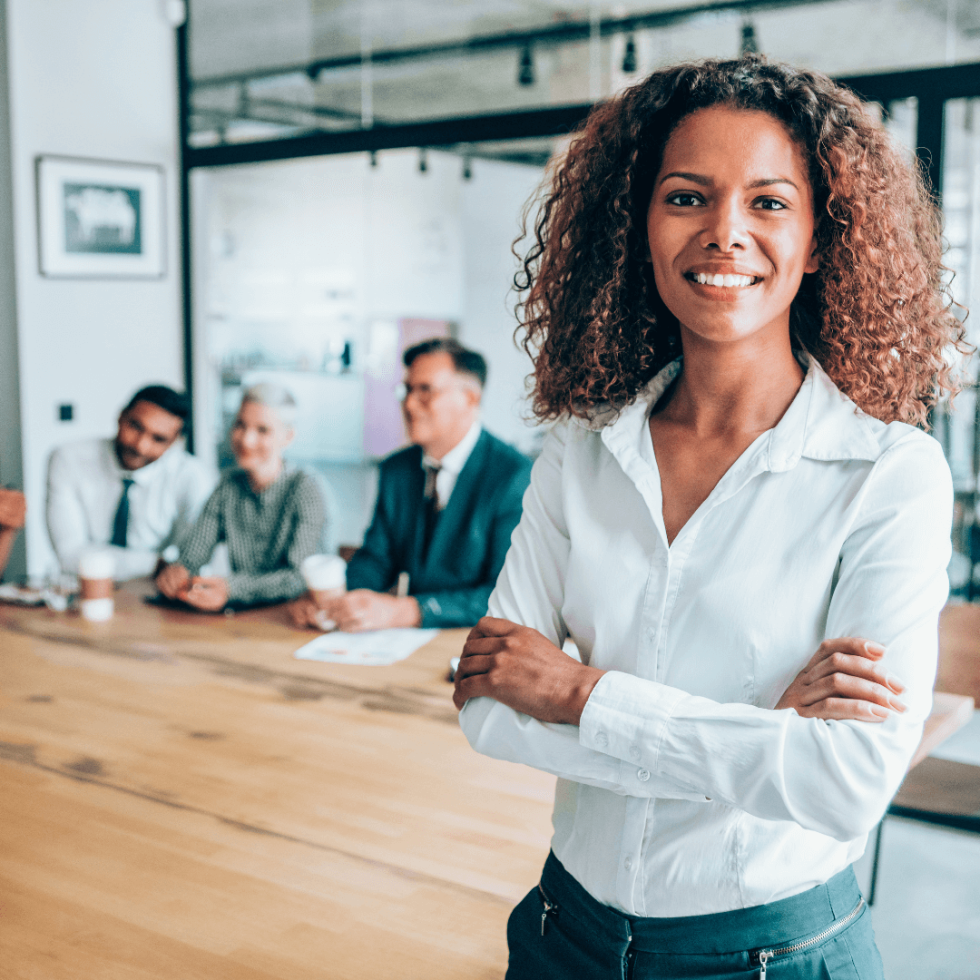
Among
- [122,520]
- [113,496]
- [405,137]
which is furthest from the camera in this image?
[405,137]

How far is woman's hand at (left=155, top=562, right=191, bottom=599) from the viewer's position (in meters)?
2.92

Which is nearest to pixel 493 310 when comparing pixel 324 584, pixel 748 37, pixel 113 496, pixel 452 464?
pixel 748 37

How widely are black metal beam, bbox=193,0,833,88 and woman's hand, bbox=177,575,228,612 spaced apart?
8.77 feet

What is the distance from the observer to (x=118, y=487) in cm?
375

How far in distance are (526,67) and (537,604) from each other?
3.71 metres

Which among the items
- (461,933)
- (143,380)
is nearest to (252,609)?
(461,933)

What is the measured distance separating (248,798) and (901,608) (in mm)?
1143

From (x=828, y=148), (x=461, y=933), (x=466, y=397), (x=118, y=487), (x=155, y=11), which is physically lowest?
(x=461, y=933)

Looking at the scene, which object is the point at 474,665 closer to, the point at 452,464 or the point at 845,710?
the point at 845,710

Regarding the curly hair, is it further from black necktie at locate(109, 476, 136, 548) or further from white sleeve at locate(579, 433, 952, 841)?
black necktie at locate(109, 476, 136, 548)

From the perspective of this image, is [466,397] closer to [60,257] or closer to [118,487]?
[118,487]

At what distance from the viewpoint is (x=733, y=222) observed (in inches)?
38.8

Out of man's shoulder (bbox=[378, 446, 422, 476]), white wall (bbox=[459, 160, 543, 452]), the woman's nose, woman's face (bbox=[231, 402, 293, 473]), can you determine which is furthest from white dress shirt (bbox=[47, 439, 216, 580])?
the woman's nose

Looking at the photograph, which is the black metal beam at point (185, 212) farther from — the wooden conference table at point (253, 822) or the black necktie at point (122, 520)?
the wooden conference table at point (253, 822)
